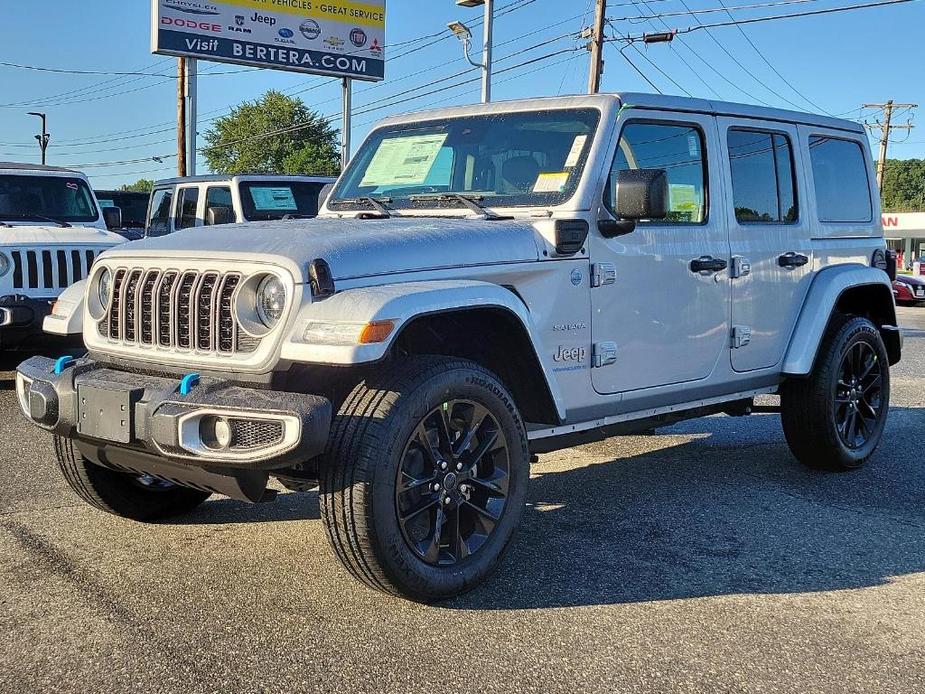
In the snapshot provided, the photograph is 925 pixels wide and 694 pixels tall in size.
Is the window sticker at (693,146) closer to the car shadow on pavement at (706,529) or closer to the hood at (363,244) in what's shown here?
the hood at (363,244)

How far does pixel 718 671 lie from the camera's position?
10.6ft

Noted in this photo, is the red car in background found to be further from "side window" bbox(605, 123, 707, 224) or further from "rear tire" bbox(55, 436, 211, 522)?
"rear tire" bbox(55, 436, 211, 522)

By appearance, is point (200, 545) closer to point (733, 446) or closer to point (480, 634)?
point (480, 634)

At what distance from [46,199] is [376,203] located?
6.53 metres

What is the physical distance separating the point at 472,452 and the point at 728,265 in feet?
6.56

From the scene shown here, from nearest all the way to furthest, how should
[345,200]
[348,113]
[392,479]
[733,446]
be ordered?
[392,479], [345,200], [733,446], [348,113]

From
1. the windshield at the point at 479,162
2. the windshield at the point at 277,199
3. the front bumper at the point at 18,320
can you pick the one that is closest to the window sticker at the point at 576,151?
the windshield at the point at 479,162

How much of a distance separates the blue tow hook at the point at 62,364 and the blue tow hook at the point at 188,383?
2.24ft

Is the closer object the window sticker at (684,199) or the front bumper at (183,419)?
the front bumper at (183,419)

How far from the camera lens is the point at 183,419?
3.36 metres

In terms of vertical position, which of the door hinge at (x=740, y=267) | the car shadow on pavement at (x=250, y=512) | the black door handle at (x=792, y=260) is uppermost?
the black door handle at (x=792, y=260)

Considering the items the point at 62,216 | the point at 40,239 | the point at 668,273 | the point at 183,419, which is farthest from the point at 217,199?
the point at 183,419

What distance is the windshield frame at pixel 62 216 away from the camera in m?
9.73

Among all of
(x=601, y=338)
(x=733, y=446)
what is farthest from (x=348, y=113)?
(x=601, y=338)
